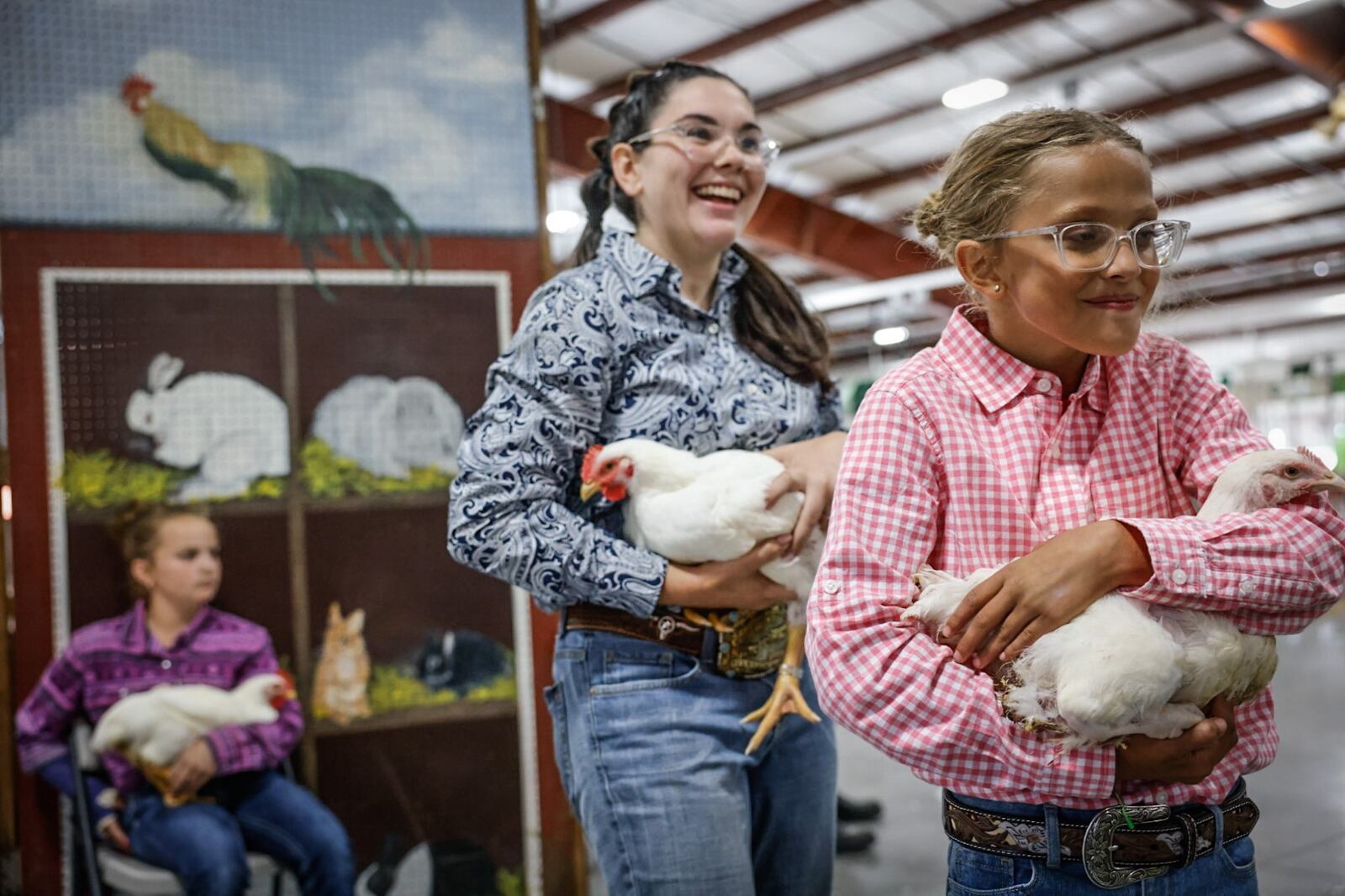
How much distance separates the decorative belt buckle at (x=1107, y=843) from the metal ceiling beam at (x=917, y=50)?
611 cm

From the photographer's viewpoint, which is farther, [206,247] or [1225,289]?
[1225,289]

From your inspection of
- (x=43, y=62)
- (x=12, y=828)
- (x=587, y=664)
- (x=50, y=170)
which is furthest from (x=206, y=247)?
(x=587, y=664)

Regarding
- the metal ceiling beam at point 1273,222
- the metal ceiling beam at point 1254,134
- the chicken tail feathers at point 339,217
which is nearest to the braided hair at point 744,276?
the chicken tail feathers at point 339,217

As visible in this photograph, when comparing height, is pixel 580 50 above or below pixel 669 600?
above

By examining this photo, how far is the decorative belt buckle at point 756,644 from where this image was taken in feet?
5.26

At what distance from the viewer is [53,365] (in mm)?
2709

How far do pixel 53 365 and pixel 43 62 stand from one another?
29.1 inches

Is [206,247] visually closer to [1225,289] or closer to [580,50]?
[580,50]

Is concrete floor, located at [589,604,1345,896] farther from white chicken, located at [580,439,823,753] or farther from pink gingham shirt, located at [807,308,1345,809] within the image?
pink gingham shirt, located at [807,308,1345,809]

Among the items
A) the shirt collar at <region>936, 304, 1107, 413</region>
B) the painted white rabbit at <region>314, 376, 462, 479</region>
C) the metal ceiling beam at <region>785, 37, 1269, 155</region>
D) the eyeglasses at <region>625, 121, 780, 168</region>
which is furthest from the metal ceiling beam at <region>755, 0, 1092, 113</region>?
the shirt collar at <region>936, 304, 1107, 413</region>

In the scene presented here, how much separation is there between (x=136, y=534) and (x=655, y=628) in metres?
1.77

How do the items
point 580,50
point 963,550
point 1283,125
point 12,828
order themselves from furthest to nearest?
point 1283,125 < point 580,50 < point 12,828 < point 963,550

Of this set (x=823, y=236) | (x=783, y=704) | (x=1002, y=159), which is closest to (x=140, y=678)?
(x=783, y=704)

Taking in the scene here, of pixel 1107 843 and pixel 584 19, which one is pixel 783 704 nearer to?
pixel 1107 843
